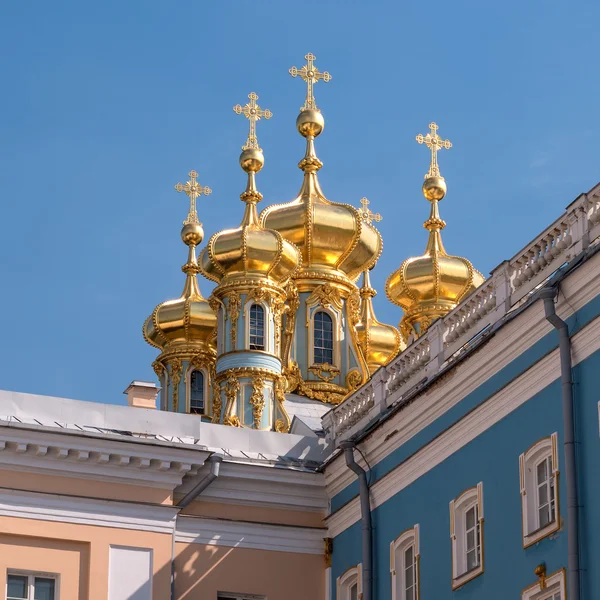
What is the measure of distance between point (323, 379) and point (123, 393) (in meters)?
9.82

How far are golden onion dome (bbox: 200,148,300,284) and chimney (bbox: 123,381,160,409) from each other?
31.1 ft

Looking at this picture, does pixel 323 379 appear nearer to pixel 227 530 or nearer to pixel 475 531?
pixel 227 530

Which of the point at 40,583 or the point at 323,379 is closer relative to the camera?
the point at 40,583

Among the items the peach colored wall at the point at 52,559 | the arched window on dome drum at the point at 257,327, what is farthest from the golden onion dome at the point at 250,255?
the peach colored wall at the point at 52,559

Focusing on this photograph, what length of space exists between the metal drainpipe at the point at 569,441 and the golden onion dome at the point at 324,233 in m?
16.9

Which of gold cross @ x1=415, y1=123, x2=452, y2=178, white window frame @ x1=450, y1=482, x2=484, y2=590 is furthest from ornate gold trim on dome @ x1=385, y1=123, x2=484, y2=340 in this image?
white window frame @ x1=450, y1=482, x2=484, y2=590

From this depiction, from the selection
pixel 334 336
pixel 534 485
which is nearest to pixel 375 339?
pixel 334 336

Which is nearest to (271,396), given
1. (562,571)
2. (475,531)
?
(475,531)

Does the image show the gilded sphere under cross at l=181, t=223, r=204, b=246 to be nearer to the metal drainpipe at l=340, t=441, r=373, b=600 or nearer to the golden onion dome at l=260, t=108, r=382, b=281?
the golden onion dome at l=260, t=108, r=382, b=281

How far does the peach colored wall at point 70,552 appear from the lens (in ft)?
69.4

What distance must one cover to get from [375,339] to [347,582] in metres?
15.5

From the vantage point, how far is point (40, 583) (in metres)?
21.2

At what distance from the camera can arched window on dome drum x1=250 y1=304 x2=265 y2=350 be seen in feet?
109

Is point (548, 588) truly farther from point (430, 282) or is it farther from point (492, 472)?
point (430, 282)
